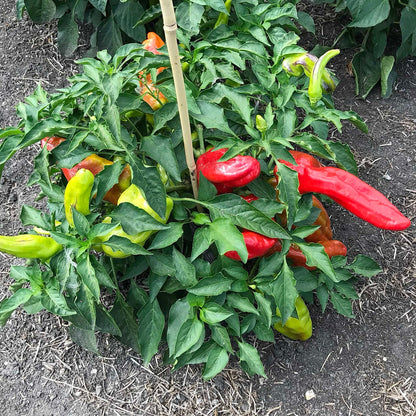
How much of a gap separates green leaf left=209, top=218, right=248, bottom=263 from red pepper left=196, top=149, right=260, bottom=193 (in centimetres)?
17

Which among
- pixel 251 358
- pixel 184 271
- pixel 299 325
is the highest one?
pixel 184 271

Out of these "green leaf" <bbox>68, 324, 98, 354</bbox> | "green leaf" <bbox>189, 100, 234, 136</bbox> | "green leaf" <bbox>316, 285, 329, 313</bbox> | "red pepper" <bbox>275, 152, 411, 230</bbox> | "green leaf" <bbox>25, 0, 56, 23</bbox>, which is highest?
"green leaf" <bbox>25, 0, 56, 23</bbox>

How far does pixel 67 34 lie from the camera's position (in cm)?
307

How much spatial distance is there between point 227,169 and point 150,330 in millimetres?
669

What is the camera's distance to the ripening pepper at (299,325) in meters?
2.19

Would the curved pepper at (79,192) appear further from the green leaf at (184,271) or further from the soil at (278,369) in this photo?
the soil at (278,369)

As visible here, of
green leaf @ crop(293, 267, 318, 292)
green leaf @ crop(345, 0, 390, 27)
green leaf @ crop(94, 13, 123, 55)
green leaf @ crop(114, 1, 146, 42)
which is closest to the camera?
green leaf @ crop(293, 267, 318, 292)

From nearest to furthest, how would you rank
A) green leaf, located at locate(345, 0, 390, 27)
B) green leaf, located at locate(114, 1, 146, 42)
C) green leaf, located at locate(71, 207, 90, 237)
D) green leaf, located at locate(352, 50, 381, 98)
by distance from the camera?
green leaf, located at locate(71, 207, 90, 237) → green leaf, located at locate(345, 0, 390, 27) → green leaf, located at locate(114, 1, 146, 42) → green leaf, located at locate(352, 50, 381, 98)

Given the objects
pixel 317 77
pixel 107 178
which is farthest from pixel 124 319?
pixel 317 77

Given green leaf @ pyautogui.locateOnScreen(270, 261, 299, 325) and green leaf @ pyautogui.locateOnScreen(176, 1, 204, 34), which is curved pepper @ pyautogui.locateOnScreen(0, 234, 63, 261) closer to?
green leaf @ pyautogui.locateOnScreen(270, 261, 299, 325)

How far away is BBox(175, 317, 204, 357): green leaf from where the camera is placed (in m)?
1.85

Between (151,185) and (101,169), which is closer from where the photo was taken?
(151,185)

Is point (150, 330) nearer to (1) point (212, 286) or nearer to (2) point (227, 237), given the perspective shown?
(1) point (212, 286)

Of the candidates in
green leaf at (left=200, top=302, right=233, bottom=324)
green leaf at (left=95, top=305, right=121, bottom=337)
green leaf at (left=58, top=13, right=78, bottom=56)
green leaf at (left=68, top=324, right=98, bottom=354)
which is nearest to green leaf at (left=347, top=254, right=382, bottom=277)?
green leaf at (left=200, top=302, right=233, bottom=324)
